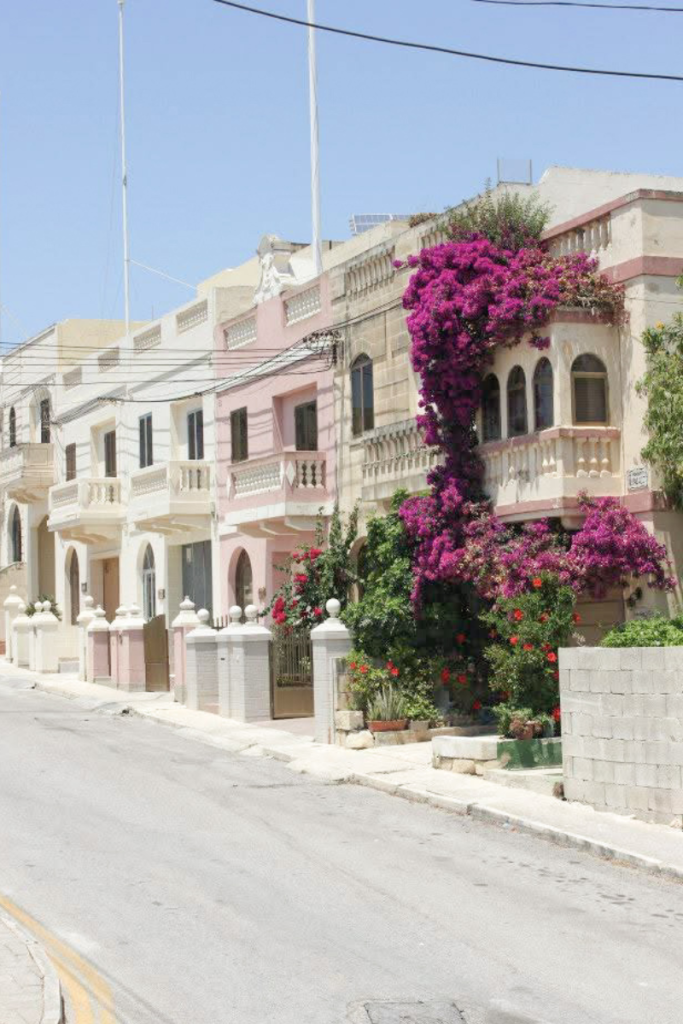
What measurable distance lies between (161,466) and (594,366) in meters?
16.6

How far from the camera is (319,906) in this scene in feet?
38.6

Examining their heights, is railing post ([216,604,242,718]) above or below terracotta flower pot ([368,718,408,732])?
above

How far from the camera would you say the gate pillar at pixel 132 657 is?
3300 cm

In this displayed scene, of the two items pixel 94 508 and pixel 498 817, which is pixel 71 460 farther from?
pixel 498 817

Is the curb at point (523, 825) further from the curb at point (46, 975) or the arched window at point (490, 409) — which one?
the arched window at point (490, 409)

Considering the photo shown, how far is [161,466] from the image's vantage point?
35.6 meters

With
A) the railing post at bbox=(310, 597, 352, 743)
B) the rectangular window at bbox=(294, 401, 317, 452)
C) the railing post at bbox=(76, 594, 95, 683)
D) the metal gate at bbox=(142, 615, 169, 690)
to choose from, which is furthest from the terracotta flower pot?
the railing post at bbox=(76, 594, 95, 683)

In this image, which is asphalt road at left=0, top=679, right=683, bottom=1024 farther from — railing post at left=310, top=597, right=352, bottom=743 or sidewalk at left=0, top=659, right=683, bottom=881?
railing post at left=310, top=597, right=352, bottom=743

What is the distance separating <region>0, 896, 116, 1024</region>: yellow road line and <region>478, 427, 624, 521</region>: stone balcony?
37.3 feet

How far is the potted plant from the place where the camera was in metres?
22.1

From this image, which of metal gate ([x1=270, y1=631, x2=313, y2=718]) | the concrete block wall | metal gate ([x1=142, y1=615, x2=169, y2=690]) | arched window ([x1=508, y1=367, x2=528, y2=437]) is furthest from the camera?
metal gate ([x1=142, y1=615, x2=169, y2=690])

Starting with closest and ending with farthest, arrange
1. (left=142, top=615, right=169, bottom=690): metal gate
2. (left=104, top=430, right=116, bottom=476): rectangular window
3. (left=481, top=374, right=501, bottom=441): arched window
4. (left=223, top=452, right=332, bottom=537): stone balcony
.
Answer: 1. (left=481, top=374, right=501, bottom=441): arched window
2. (left=223, top=452, right=332, bottom=537): stone balcony
3. (left=142, top=615, right=169, bottom=690): metal gate
4. (left=104, top=430, right=116, bottom=476): rectangular window

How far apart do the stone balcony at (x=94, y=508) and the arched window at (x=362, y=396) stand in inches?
535

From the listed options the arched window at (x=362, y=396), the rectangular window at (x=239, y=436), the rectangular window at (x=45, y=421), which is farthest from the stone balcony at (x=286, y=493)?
the rectangular window at (x=45, y=421)
